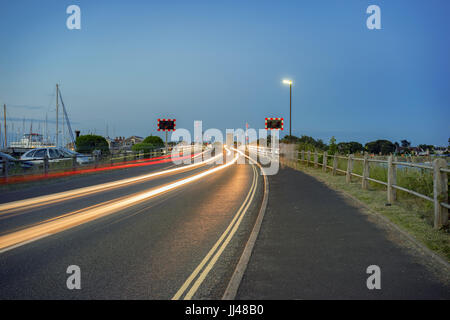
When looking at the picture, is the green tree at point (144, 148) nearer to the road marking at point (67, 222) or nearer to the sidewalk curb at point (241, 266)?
the road marking at point (67, 222)

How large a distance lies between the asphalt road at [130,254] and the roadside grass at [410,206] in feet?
12.1

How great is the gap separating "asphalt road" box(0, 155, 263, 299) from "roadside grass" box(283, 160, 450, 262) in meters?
3.69

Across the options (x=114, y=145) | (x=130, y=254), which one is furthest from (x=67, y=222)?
(x=114, y=145)

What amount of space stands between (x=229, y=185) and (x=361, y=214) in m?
8.50

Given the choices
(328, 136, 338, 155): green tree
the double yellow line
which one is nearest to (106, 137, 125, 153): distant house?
(328, 136, 338, 155): green tree

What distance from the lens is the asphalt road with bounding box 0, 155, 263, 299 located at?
470 cm

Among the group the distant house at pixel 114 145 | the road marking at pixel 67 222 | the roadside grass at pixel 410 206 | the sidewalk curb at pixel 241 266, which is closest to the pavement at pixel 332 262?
the sidewalk curb at pixel 241 266

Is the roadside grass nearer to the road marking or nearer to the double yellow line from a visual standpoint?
the double yellow line

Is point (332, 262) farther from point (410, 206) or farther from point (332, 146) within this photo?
point (332, 146)

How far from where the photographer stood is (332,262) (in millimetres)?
5855

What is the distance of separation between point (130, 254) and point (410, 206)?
28.6 ft

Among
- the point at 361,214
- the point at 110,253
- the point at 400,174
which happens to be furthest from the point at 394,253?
the point at 400,174
